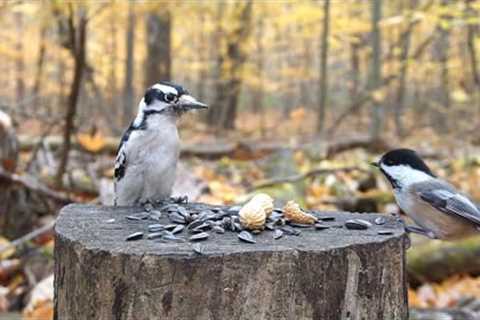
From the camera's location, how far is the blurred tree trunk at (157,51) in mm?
11125

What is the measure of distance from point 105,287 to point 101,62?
15.5 metres

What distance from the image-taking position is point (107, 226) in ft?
7.59

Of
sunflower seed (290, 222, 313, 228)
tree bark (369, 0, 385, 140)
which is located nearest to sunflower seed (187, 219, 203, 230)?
sunflower seed (290, 222, 313, 228)

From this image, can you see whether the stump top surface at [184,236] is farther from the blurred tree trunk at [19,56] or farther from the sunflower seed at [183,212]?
the blurred tree trunk at [19,56]

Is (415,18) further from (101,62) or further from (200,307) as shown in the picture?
(101,62)

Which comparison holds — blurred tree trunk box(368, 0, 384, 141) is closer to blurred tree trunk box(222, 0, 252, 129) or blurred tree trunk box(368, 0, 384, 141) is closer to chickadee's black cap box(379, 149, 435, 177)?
blurred tree trunk box(222, 0, 252, 129)

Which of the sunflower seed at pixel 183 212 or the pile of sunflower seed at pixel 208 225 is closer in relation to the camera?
the pile of sunflower seed at pixel 208 225

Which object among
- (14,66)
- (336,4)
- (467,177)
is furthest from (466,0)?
(14,66)

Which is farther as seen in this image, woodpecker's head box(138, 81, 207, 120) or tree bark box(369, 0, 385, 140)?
tree bark box(369, 0, 385, 140)

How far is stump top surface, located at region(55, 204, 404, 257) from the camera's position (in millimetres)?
1970

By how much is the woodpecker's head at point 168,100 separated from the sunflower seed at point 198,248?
0.86 meters

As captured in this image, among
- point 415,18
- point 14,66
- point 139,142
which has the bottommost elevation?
point 14,66

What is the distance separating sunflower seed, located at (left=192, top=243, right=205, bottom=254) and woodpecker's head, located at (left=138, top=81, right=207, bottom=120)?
0.86 meters

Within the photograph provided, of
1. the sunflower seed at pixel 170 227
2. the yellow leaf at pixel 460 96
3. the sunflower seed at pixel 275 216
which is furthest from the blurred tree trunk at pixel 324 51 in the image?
the sunflower seed at pixel 170 227
